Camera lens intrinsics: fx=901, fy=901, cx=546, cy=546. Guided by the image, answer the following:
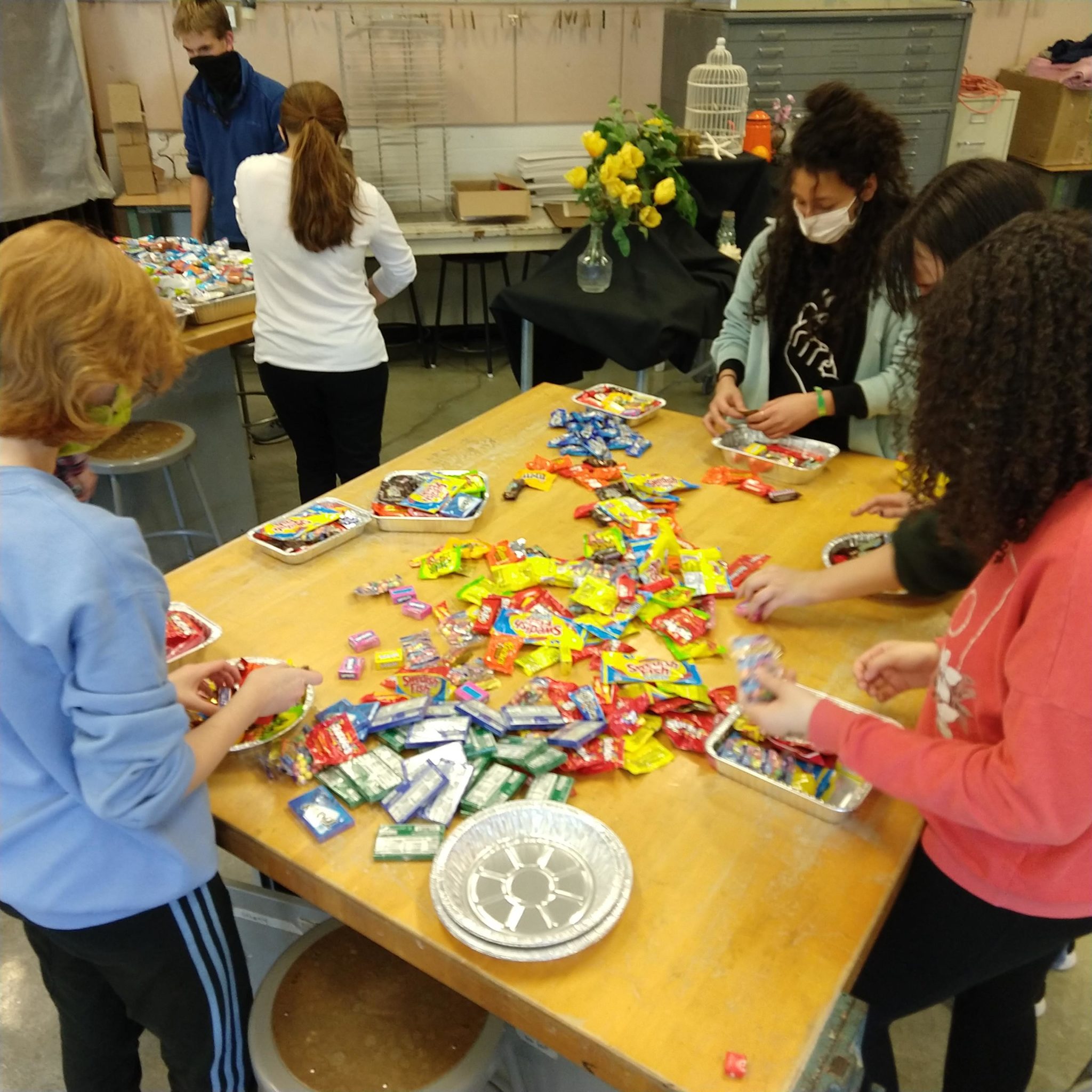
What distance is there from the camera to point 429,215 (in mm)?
4949

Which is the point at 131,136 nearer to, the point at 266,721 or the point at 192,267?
the point at 192,267

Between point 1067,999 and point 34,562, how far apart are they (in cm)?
214

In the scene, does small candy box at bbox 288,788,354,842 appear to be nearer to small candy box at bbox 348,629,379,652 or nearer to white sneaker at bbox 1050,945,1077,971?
small candy box at bbox 348,629,379,652

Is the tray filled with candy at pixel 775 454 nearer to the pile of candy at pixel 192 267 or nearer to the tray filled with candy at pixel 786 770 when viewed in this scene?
the tray filled with candy at pixel 786 770

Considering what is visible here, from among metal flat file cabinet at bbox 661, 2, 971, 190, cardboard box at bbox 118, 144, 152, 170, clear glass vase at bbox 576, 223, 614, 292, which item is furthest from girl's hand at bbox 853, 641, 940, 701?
cardboard box at bbox 118, 144, 152, 170

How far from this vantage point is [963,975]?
3.72ft

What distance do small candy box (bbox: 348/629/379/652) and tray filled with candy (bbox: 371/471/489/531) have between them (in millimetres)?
369

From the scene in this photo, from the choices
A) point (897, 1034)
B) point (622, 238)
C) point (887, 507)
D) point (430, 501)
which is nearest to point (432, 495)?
point (430, 501)

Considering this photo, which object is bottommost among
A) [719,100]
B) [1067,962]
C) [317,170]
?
[1067,962]

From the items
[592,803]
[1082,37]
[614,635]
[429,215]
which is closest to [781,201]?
[614,635]

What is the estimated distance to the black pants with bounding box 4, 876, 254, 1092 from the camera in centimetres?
112

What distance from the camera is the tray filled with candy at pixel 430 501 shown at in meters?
1.76

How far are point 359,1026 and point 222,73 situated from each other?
3606 mm

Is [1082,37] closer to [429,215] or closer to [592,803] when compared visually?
[429,215]
